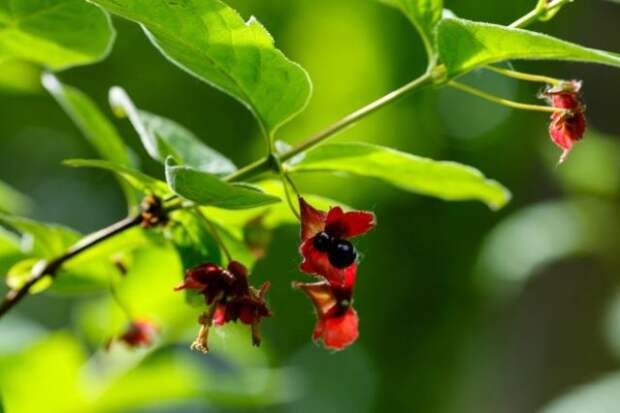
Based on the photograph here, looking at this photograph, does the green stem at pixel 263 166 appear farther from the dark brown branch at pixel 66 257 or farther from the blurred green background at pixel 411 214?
the blurred green background at pixel 411 214

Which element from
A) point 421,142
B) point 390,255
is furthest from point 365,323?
point 421,142

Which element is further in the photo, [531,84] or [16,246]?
[531,84]

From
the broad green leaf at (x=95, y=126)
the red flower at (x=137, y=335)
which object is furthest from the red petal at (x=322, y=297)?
the red flower at (x=137, y=335)

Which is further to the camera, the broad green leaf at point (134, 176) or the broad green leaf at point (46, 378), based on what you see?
the broad green leaf at point (46, 378)

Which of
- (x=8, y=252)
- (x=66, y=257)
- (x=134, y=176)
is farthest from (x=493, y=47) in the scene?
(x=8, y=252)

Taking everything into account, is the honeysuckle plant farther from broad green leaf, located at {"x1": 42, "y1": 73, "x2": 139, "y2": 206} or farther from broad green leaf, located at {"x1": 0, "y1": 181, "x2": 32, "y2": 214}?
broad green leaf, located at {"x1": 0, "y1": 181, "x2": 32, "y2": 214}

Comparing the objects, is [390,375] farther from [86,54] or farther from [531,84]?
[86,54]
